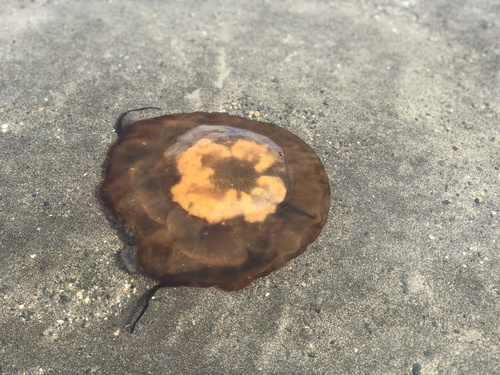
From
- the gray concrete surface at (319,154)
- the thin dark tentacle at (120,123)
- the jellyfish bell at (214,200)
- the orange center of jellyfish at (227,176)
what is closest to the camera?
the gray concrete surface at (319,154)

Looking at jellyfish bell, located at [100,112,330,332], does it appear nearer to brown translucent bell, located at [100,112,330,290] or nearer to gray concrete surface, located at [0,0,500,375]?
brown translucent bell, located at [100,112,330,290]

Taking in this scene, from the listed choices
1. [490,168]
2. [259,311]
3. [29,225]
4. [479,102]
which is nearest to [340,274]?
[259,311]

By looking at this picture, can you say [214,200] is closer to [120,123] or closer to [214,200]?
[214,200]

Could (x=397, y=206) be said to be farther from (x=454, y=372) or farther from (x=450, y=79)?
(x=450, y=79)

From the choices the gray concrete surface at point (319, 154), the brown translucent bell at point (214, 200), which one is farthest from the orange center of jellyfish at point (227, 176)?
the gray concrete surface at point (319, 154)

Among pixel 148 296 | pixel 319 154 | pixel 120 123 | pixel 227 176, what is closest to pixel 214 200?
pixel 227 176

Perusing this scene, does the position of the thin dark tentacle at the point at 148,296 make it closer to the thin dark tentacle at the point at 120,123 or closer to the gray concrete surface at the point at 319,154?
the gray concrete surface at the point at 319,154

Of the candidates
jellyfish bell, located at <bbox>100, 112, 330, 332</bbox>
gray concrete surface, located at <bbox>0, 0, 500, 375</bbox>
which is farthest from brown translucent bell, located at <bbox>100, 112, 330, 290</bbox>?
gray concrete surface, located at <bbox>0, 0, 500, 375</bbox>
